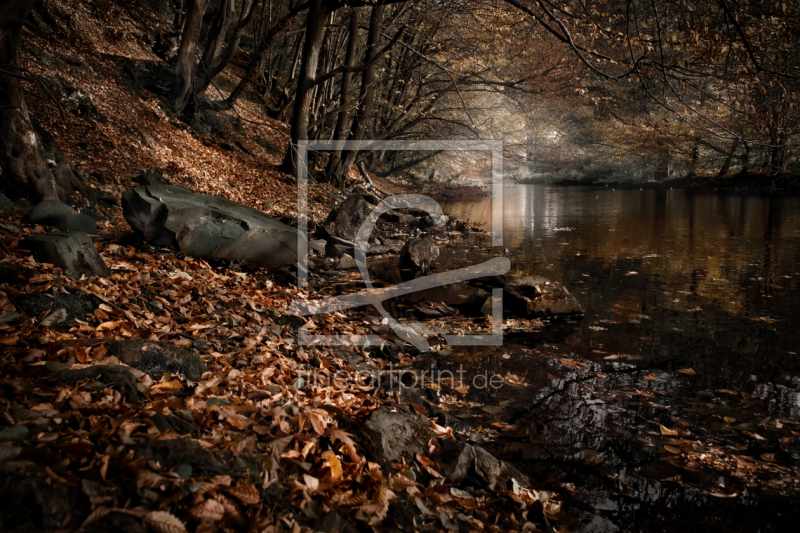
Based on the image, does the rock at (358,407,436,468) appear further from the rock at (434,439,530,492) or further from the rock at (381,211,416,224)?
the rock at (381,211,416,224)

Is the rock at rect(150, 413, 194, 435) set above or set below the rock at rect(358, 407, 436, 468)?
above

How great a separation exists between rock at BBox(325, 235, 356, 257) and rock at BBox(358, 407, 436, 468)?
24.5 ft

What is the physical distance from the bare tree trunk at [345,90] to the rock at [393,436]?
42.8ft

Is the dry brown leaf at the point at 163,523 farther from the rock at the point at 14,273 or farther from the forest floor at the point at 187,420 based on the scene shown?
the rock at the point at 14,273

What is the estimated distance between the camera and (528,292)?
7910mm

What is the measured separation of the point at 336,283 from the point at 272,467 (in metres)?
6.46

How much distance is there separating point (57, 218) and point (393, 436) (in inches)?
232

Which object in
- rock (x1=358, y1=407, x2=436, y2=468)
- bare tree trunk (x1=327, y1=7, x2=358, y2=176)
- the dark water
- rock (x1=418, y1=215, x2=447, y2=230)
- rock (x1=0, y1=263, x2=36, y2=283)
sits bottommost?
the dark water

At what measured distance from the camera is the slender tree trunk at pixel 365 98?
52.1 ft

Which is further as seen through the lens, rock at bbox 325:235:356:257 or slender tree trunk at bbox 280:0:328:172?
slender tree trunk at bbox 280:0:328:172

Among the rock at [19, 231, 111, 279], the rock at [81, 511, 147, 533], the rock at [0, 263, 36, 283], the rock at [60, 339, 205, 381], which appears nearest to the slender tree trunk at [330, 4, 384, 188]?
the rock at [19, 231, 111, 279]

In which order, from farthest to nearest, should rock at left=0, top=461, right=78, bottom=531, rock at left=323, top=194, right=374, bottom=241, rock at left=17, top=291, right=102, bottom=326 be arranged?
rock at left=323, top=194, right=374, bottom=241
rock at left=17, top=291, right=102, bottom=326
rock at left=0, top=461, right=78, bottom=531

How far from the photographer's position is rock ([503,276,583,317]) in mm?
7523

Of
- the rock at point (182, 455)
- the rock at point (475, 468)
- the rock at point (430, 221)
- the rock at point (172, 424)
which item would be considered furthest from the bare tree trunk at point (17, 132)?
the rock at point (430, 221)
